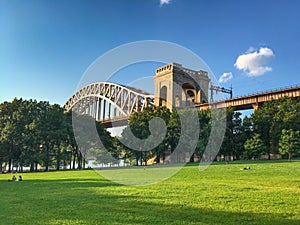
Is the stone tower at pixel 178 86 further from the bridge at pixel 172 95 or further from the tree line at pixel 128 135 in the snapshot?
the tree line at pixel 128 135

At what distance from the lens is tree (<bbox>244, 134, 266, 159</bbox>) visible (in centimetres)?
4171

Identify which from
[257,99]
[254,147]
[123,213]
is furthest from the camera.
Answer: [257,99]

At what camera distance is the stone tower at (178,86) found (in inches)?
2675

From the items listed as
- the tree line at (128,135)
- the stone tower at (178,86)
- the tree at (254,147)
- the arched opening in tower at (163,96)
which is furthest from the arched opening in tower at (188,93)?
the tree at (254,147)

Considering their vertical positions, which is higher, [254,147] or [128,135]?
[128,135]

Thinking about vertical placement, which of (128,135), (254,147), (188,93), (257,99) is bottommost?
(254,147)

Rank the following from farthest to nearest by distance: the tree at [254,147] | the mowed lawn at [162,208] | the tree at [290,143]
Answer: the tree at [254,147], the tree at [290,143], the mowed lawn at [162,208]

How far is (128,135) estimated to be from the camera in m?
51.7

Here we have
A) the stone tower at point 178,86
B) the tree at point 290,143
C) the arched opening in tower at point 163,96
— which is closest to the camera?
the tree at point 290,143

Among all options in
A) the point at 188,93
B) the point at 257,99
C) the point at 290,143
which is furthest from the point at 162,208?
the point at 188,93

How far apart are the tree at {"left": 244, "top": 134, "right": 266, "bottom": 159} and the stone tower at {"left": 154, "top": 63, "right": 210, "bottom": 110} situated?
25158mm

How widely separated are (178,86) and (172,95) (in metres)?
3.02

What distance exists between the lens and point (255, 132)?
150 feet

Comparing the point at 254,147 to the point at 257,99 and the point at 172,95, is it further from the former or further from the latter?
the point at 172,95
